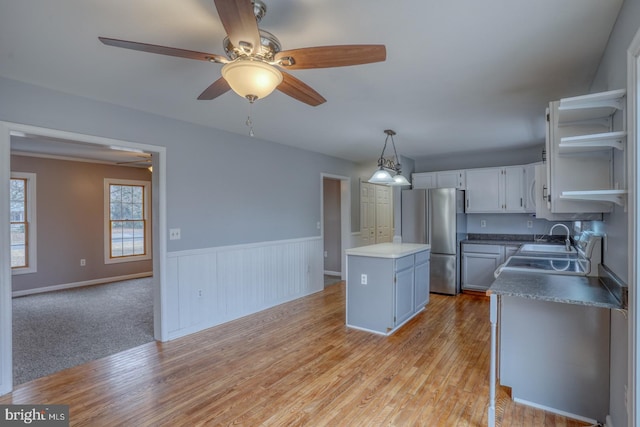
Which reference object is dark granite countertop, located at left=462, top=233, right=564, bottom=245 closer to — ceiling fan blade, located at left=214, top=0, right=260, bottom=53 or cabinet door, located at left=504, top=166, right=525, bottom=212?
cabinet door, located at left=504, top=166, right=525, bottom=212

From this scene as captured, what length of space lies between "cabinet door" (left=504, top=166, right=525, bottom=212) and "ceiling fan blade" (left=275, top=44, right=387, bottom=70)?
4.50 m

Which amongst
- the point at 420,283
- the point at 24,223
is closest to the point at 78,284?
the point at 24,223

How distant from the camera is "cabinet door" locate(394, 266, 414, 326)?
11.7 feet

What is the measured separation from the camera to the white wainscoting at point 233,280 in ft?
11.6

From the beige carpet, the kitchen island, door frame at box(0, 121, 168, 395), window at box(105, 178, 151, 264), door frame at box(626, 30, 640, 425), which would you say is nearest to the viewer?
door frame at box(626, 30, 640, 425)

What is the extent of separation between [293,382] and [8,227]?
2.48m

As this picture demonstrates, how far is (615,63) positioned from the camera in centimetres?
178

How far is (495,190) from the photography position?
5258mm

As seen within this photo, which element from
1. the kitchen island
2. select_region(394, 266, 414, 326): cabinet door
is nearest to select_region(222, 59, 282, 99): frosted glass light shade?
the kitchen island

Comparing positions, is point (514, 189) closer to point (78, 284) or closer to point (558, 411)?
point (558, 411)

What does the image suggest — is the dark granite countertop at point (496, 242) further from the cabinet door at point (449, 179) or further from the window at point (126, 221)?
the window at point (126, 221)

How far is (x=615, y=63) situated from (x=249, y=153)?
361 centimetres

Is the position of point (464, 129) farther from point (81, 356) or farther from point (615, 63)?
point (81, 356)

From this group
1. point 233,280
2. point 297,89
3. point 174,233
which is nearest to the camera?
point 297,89
